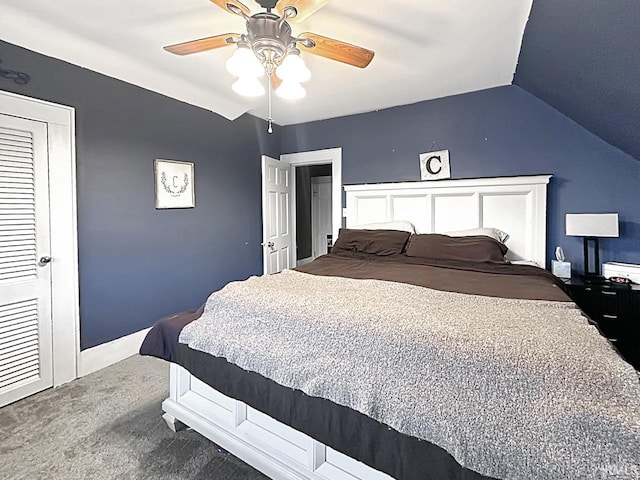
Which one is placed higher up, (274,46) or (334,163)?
(274,46)

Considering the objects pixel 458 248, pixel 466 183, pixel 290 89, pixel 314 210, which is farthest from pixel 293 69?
pixel 314 210

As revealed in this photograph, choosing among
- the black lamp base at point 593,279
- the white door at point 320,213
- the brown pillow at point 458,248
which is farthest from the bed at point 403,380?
the white door at point 320,213

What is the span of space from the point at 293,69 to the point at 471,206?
7.46ft

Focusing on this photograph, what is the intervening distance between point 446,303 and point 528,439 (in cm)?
71

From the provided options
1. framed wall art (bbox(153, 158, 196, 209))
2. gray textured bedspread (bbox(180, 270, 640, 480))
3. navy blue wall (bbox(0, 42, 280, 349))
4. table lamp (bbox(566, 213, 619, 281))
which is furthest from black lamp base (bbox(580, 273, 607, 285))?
framed wall art (bbox(153, 158, 196, 209))

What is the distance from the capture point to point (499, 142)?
→ 3.20 meters

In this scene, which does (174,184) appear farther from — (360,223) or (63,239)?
(360,223)

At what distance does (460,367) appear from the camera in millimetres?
1087

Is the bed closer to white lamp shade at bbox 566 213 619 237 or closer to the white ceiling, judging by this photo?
white lamp shade at bbox 566 213 619 237

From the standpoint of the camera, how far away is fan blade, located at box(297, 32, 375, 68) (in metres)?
1.83

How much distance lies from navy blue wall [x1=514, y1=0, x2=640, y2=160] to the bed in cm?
123

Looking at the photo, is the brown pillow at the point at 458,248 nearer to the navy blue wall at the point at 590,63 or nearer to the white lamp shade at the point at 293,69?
the navy blue wall at the point at 590,63

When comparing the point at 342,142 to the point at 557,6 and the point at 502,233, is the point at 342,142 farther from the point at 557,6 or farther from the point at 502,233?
the point at 557,6

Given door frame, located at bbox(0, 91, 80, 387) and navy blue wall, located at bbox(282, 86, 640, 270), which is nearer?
door frame, located at bbox(0, 91, 80, 387)
